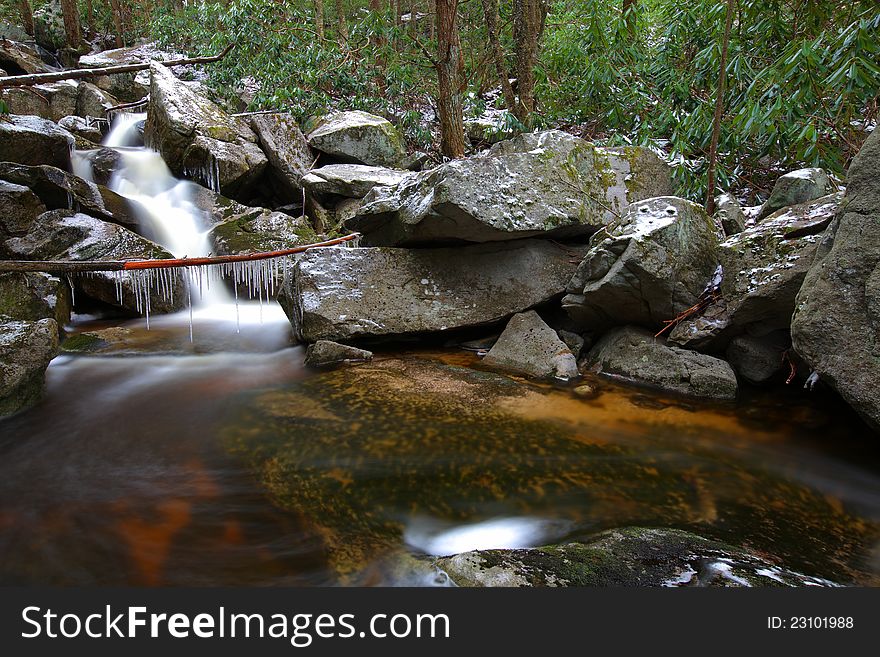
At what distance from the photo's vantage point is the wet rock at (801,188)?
209 inches

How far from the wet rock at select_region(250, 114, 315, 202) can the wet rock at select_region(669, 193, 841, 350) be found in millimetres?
7331

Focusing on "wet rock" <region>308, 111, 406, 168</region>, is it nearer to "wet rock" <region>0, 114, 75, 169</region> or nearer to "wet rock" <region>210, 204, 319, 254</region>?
"wet rock" <region>210, 204, 319, 254</region>

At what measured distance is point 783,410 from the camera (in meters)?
4.51

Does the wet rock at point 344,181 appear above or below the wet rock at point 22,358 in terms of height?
above

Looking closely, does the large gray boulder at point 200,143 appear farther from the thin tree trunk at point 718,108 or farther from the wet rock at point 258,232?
the thin tree trunk at point 718,108

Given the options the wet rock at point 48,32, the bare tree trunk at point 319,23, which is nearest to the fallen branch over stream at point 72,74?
the bare tree trunk at point 319,23

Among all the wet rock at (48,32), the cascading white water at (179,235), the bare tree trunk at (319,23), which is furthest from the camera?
the wet rock at (48,32)

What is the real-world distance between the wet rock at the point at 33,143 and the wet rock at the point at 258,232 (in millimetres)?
2586

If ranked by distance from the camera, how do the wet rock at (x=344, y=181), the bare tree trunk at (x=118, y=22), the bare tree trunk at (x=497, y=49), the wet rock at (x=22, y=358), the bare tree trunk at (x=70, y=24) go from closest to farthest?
1. the wet rock at (x=22, y=358)
2. the wet rock at (x=344, y=181)
3. the bare tree trunk at (x=497, y=49)
4. the bare tree trunk at (x=70, y=24)
5. the bare tree trunk at (x=118, y=22)

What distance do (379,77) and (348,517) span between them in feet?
38.0

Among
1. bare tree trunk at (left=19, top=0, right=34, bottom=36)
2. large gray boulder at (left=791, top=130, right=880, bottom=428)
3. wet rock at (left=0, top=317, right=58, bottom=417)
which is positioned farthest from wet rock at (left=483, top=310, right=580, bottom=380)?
bare tree trunk at (left=19, top=0, right=34, bottom=36)

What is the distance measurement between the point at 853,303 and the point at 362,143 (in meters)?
9.13

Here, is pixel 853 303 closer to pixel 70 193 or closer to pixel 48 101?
pixel 70 193

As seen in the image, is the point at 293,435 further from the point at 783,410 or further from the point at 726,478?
the point at 783,410
